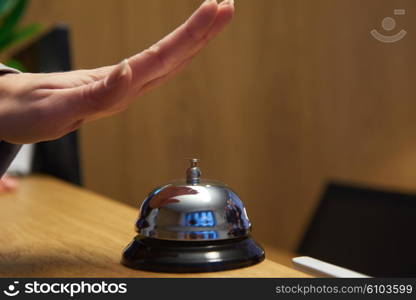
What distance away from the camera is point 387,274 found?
148 centimetres

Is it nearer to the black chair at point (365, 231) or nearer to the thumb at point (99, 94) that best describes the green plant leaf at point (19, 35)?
the black chair at point (365, 231)

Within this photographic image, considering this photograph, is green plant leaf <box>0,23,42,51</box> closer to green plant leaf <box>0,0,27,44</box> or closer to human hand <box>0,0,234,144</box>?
green plant leaf <box>0,0,27,44</box>

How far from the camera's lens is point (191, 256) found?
1.55 ft

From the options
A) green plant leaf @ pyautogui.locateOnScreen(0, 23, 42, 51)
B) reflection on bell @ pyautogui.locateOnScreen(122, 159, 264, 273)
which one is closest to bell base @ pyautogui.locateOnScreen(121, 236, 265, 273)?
reflection on bell @ pyautogui.locateOnScreen(122, 159, 264, 273)

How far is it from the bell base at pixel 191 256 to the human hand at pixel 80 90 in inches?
4.8

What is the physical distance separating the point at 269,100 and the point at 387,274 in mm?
1025

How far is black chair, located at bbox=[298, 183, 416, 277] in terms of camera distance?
1490mm

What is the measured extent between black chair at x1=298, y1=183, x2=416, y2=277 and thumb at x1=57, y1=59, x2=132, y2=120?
118cm

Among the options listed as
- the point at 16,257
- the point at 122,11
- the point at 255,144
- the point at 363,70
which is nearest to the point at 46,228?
the point at 16,257

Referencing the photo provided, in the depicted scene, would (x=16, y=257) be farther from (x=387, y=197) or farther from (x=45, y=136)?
(x=387, y=197)

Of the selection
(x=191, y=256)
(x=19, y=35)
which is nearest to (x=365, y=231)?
(x=19, y=35)

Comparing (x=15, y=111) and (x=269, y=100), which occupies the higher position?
(x=15, y=111)

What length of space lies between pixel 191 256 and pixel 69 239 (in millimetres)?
222

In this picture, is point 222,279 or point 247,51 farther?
point 247,51
